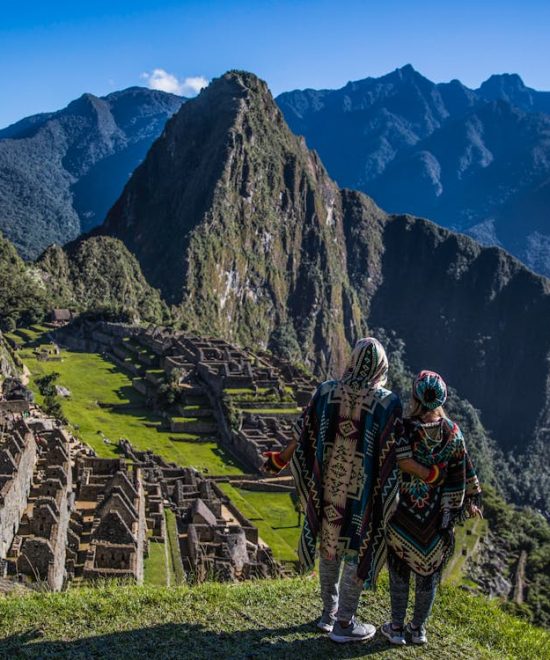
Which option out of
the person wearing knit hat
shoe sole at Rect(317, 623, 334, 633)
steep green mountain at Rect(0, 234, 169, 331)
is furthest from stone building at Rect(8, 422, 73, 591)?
steep green mountain at Rect(0, 234, 169, 331)

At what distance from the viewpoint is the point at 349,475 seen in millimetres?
7285

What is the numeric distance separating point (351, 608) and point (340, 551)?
0.56m

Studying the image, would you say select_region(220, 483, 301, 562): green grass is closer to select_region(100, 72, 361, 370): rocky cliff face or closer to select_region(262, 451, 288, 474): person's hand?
select_region(262, 451, 288, 474): person's hand

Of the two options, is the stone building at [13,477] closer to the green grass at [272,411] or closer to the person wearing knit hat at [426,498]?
the person wearing knit hat at [426,498]

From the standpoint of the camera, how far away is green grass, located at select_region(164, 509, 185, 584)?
19.0m

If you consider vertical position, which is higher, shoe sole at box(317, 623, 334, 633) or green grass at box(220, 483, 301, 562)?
shoe sole at box(317, 623, 334, 633)

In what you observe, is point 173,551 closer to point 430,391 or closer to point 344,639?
point 344,639

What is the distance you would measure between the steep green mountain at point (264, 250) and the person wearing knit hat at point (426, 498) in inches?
4977

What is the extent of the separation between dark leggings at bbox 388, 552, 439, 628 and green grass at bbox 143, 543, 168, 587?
10.5 m

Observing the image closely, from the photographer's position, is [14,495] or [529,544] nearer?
[14,495]

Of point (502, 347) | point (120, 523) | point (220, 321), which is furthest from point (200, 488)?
point (502, 347)

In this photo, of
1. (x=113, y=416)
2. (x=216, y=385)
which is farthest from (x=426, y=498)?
(x=216, y=385)

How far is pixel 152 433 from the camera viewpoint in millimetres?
46656

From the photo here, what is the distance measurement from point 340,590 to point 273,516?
2941 cm
